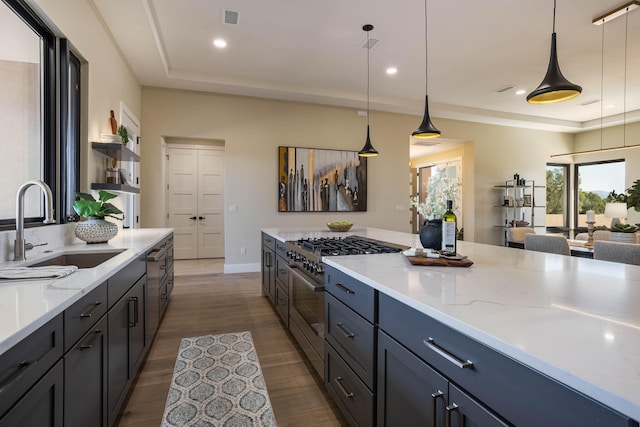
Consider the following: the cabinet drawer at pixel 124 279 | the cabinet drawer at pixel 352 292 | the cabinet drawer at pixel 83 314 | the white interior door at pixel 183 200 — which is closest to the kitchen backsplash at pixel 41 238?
the cabinet drawer at pixel 124 279

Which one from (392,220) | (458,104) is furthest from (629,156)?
(392,220)

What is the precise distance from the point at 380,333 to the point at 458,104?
6199 millimetres

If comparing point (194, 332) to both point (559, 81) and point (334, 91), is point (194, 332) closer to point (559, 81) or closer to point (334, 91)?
point (559, 81)

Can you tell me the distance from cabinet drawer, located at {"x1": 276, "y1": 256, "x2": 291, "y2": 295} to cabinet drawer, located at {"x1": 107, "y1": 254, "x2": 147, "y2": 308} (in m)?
1.08

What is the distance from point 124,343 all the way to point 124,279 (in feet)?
1.16

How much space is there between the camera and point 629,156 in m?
6.90

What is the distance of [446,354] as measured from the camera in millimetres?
938

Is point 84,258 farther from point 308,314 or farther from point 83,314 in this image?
point 308,314

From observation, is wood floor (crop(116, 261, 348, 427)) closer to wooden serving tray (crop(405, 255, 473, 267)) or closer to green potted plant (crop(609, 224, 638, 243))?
wooden serving tray (crop(405, 255, 473, 267))

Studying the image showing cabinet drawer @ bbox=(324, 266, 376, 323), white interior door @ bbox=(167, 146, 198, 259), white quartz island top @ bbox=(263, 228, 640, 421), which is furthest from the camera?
white interior door @ bbox=(167, 146, 198, 259)

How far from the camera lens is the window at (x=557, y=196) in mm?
8055

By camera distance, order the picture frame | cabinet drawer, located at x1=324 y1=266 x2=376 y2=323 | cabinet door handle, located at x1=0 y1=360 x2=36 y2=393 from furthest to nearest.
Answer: the picture frame → cabinet drawer, located at x1=324 y1=266 x2=376 y2=323 → cabinet door handle, located at x1=0 y1=360 x2=36 y2=393

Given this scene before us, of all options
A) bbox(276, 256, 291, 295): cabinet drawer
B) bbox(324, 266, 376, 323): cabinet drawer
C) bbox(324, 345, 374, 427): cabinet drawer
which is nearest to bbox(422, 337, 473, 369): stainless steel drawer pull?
bbox(324, 266, 376, 323): cabinet drawer

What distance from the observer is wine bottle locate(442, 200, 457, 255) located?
5.73ft
